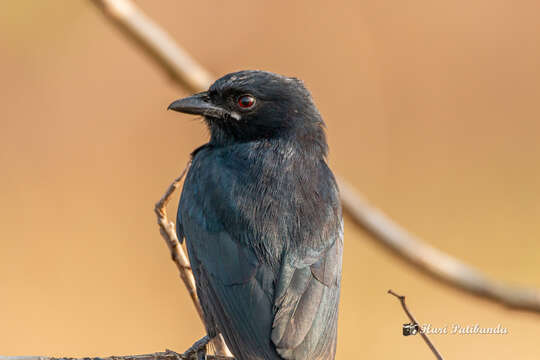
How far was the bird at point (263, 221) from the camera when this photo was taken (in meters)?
4.18

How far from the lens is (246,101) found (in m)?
5.09

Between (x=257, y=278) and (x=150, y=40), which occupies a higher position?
(x=150, y=40)

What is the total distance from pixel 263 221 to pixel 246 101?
984 mm

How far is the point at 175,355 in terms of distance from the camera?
4.37 m

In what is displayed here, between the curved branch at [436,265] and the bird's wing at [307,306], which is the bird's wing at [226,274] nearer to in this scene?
the bird's wing at [307,306]

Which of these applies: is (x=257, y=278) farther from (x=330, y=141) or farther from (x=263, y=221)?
(x=330, y=141)

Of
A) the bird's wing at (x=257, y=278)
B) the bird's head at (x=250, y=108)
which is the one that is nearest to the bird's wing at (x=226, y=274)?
the bird's wing at (x=257, y=278)

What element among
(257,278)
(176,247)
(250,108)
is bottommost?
(257,278)

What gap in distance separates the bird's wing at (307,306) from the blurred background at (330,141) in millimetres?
3300

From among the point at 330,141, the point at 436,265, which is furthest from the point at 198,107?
the point at 330,141

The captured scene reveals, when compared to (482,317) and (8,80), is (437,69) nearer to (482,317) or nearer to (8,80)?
(482,317)

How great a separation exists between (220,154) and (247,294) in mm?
1031

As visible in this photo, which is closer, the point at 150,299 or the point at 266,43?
the point at 150,299

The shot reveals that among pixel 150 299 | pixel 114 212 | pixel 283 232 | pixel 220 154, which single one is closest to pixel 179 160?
pixel 114 212
